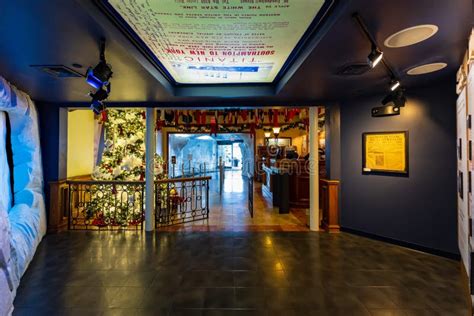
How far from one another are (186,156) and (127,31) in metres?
13.4

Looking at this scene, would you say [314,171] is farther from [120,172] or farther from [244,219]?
[120,172]

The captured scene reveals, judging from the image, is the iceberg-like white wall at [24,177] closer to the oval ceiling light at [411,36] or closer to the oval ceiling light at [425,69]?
the oval ceiling light at [411,36]

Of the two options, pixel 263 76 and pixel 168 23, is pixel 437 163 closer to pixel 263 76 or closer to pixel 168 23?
pixel 263 76

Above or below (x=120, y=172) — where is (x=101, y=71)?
above

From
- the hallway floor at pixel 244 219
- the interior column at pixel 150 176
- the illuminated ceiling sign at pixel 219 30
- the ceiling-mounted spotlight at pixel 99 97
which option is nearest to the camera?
the illuminated ceiling sign at pixel 219 30

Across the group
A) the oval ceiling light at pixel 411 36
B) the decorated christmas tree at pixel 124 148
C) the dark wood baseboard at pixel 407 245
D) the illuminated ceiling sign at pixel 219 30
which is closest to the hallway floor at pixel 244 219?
the dark wood baseboard at pixel 407 245

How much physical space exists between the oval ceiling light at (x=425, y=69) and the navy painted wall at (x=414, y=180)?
0.62 meters

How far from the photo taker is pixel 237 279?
2.60 meters

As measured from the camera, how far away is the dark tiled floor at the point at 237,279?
6.98ft

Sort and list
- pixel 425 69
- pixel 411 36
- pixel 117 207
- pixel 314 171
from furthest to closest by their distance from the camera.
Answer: pixel 117 207 < pixel 314 171 < pixel 425 69 < pixel 411 36

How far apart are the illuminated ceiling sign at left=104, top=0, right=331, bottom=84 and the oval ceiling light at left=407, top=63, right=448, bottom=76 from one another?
1.44 meters

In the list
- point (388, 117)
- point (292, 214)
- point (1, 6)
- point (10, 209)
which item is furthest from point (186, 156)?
point (1, 6)

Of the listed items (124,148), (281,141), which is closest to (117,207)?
(124,148)

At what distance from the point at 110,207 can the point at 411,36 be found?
5339 millimetres
